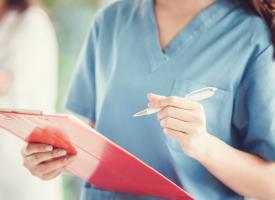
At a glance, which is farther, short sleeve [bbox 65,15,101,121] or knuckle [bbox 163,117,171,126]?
short sleeve [bbox 65,15,101,121]

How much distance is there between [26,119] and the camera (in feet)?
1.98

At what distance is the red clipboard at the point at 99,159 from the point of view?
578 millimetres

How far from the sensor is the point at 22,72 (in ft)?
2.71

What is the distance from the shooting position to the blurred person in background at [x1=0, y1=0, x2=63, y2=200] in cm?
83

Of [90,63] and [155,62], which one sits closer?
[155,62]

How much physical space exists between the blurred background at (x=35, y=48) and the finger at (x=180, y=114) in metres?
0.29

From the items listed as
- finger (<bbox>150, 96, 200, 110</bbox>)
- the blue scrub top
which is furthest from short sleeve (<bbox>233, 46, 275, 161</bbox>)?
finger (<bbox>150, 96, 200, 110</bbox>)

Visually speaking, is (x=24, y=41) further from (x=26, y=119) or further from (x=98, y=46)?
(x=26, y=119)

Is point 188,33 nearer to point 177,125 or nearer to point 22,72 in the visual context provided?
point 177,125

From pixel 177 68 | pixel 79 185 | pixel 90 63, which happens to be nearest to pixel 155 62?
pixel 177 68

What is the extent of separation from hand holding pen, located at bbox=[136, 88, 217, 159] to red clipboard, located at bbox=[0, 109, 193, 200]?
0.06 m

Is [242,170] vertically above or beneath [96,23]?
beneath

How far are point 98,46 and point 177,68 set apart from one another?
0.16 meters

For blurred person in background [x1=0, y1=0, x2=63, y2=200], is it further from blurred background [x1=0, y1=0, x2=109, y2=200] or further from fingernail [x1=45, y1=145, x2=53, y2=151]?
fingernail [x1=45, y1=145, x2=53, y2=151]
